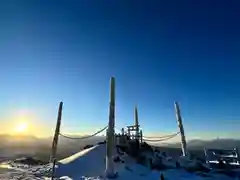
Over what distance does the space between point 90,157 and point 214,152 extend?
44.8 feet

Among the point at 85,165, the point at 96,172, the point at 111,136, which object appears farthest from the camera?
the point at 85,165

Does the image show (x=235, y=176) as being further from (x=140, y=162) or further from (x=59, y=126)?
(x=59, y=126)

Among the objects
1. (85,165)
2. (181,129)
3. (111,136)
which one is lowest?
(85,165)

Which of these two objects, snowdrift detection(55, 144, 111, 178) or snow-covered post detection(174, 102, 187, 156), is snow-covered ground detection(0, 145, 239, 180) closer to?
snowdrift detection(55, 144, 111, 178)

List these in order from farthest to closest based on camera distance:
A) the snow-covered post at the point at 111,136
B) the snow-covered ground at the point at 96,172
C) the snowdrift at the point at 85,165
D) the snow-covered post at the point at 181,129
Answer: the snow-covered post at the point at 181,129
the snowdrift at the point at 85,165
the snow-covered ground at the point at 96,172
the snow-covered post at the point at 111,136

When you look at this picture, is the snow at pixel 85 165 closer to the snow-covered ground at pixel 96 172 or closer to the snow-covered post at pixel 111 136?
the snow-covered ground at pixel 96 172

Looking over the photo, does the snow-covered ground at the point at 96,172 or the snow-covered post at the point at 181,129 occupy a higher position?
the snow-covered post at the point at 181,129

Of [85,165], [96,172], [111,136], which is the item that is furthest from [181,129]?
[85,165]

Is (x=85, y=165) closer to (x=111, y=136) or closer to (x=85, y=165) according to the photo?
(x=85, y=165)

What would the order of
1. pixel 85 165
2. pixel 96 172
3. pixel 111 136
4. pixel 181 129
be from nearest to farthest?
1. pixel 111 136
2. pixel 96 172
3. pixel 85 165
4. pixel 181 129

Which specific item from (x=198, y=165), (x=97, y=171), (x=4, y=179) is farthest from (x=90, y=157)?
(x=198, y=165)

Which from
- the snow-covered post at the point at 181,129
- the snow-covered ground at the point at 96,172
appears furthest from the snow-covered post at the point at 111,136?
the snow-covered post at the point at 181,129

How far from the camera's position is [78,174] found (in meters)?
23.9

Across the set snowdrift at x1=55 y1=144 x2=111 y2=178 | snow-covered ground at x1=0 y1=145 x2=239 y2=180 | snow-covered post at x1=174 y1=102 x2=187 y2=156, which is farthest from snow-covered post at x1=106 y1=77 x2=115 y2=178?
snow-covered post at x1=174 y1=102 x2=187 y2=156
